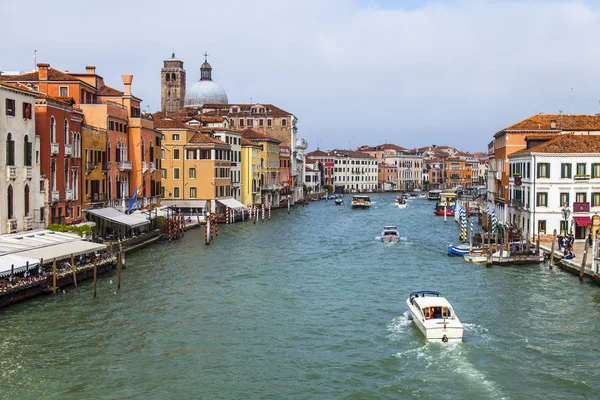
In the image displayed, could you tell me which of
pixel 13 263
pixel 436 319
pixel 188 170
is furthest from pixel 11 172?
pixel 188 170

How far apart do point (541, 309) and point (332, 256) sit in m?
13.6

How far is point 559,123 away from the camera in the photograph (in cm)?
4147

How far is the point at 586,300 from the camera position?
22109 mm

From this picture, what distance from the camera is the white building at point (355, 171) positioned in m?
118

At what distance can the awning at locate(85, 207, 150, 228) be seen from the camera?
33344 millimetres

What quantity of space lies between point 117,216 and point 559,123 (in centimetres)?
2385

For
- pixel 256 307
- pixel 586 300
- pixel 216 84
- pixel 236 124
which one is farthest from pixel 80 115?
pixel 216 84

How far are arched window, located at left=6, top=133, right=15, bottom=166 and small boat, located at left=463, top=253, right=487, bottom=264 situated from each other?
57.9 feet

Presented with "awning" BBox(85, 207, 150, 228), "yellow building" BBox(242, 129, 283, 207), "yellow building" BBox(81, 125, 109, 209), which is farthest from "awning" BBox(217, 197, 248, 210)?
"yellow building" BBox(81, 125, 109, 209)

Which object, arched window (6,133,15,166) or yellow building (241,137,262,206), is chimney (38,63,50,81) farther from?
yellow building (241,137,262,206)

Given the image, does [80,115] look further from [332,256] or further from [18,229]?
[332,256]

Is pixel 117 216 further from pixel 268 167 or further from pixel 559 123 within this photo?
pixel 268 167

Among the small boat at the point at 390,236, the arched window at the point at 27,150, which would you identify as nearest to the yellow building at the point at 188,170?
the small boat at the point at 390,236

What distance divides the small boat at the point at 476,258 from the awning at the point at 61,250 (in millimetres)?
14301
